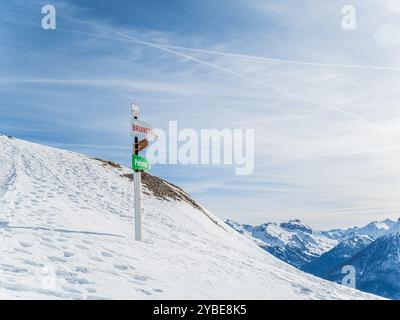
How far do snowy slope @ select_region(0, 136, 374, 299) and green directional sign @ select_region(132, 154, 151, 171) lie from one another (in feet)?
8.75

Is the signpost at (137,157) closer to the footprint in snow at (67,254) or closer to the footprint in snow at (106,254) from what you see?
the footprint in snow at (106,254)

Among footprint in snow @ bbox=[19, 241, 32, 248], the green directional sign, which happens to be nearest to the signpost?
the green directional sign

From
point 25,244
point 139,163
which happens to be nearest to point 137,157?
point 139,163

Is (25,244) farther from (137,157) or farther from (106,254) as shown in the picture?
(137,157)

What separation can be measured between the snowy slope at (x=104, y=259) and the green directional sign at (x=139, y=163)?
105 inches

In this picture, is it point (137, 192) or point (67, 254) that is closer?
point (67, 254)

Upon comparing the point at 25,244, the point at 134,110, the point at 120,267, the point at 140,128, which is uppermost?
the point at 134,110

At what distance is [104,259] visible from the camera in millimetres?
12250

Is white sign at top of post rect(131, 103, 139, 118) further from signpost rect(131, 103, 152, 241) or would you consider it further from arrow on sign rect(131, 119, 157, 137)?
arrow on sign rect(131, 119, 157, 137)

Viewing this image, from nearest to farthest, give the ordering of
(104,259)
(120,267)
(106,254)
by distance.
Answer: (120,267) → (104,259) → (106,254)

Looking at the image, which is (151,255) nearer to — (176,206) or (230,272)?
(230,272)

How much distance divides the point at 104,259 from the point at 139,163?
5.07 m

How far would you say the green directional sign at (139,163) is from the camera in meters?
16.4
